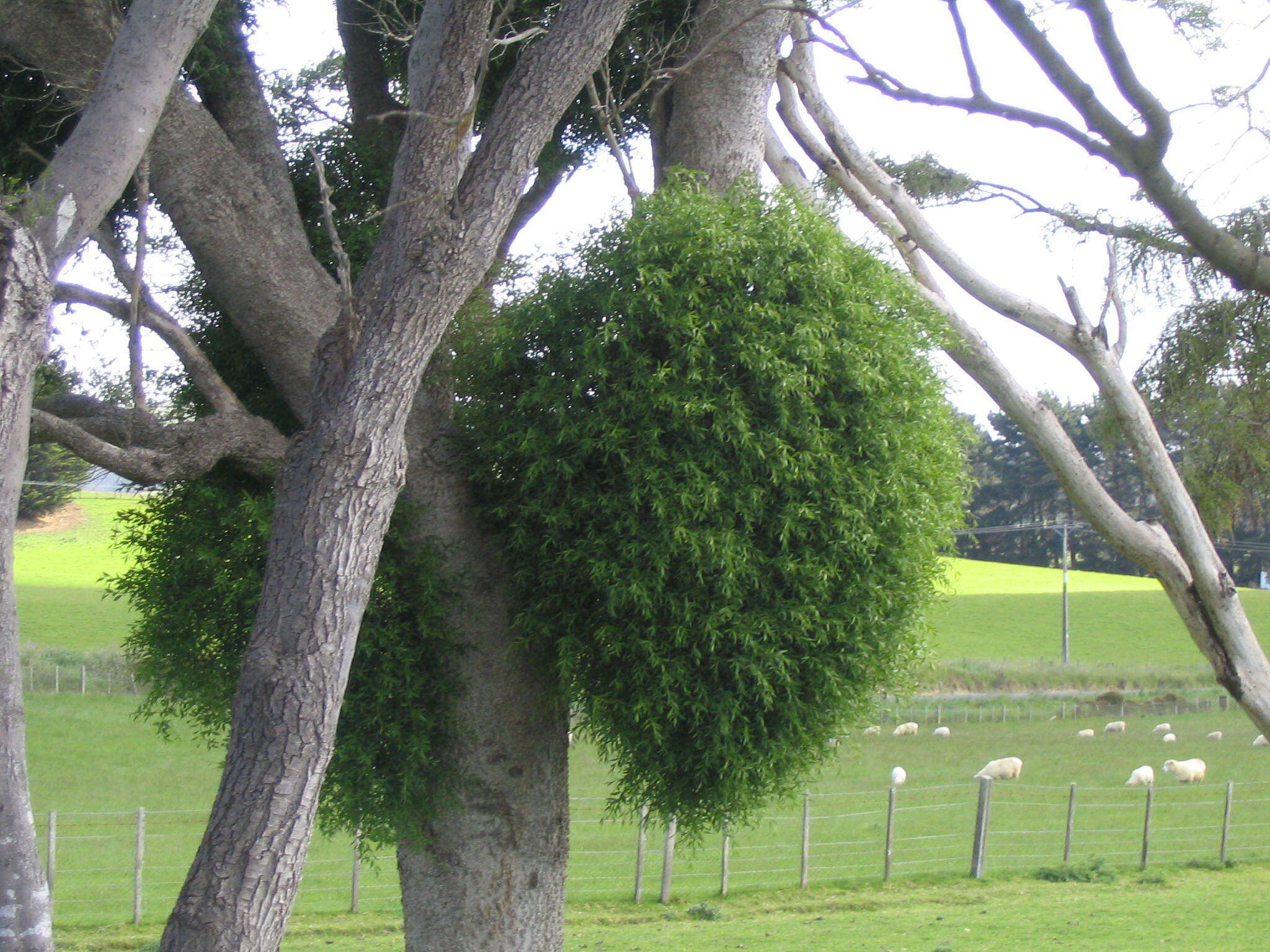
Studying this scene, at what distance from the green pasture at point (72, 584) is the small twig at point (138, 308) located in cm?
2383

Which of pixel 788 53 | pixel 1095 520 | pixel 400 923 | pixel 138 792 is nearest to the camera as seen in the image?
pixel 1095 520

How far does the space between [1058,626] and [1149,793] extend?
34565 mm

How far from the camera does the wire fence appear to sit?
15.7 m

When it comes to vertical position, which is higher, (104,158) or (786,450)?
(104,158)

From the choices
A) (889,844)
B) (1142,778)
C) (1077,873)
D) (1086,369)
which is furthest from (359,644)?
(1142,778)

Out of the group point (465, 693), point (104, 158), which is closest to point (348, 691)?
point (465, 693)

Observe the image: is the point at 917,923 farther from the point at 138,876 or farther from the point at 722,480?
the point at 722,480

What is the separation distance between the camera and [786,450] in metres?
5.85

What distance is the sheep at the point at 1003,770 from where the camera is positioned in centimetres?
2600

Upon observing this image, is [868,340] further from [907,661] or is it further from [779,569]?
[907,661]

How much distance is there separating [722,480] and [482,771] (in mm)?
2410

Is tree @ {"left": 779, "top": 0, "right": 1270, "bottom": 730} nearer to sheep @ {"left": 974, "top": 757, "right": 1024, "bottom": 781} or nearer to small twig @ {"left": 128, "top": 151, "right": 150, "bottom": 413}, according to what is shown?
small twig @ {"left": 128, "top": 151, "right": 150, "bottom": 413}

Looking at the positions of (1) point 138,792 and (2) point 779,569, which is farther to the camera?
(1) point 138,792

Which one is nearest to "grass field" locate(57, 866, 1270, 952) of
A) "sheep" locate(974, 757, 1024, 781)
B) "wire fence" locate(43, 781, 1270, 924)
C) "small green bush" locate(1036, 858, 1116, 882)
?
"small green bush" locate(1036, 858, 1116, 882)
